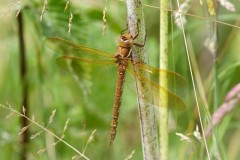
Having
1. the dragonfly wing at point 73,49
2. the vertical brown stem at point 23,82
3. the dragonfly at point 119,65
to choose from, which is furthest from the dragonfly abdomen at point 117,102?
the vertical brown stem at point 23,82

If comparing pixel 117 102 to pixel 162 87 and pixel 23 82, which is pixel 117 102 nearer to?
pixel 162 87

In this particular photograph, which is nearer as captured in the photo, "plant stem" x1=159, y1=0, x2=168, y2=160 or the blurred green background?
"plant stem" x1=159, y1=0, x2=168, y2=160

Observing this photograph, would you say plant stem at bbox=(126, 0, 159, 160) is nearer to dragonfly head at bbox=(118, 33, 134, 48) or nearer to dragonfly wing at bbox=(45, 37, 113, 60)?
dragonfly head at bbox=(118, 33, 134, 48)

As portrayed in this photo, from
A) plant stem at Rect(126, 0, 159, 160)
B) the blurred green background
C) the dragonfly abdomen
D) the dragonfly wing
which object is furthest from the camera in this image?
the blurred green background

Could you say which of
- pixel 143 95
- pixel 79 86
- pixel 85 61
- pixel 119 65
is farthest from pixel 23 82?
pixel 143 95

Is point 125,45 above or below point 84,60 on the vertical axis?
above

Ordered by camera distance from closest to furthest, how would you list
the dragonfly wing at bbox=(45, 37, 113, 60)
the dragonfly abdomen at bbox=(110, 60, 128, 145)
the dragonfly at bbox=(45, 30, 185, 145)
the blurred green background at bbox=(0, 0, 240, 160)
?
the dragonfly at bbox=(45, 30, 185, 145)
the dragonfly abdomen at bbox=(110, 60, 128, 145)
the dragonfly wing at bbox=(45, 37, 113, 60)
the blurred green background at bbox=(0, 0, 240, 160)

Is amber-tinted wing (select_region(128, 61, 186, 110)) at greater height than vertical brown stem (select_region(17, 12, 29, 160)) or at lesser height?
greater

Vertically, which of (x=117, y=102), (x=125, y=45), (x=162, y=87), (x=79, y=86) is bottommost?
(x=79, y=86)

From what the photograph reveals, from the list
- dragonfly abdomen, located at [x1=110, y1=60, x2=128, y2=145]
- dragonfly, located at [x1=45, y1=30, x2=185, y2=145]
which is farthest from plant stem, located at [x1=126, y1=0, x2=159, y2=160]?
dragonfly abdomen, located at [x1=110, y1=60, x2=128, y2=145]
